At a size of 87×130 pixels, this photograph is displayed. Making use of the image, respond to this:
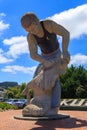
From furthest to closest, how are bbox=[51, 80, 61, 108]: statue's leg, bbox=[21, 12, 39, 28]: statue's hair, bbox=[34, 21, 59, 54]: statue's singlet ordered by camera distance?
bbox=[34, 21, 59, 54]: statue's singlet, bbox=[51, 80, 61, 108]: statue's leg, bbox=[21, 12, 39, 28]: statue's hair

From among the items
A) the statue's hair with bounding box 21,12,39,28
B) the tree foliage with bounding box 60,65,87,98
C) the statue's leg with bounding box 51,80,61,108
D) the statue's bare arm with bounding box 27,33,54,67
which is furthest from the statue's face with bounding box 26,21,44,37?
the tree foliage with bounding box 60,65,87,98

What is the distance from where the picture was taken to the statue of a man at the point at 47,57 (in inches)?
496

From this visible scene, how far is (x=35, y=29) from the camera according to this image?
12.6 m

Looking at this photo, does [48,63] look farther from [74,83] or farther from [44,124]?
[74,83]

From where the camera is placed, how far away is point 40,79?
12.8m

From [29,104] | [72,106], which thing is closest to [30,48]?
[29,104]

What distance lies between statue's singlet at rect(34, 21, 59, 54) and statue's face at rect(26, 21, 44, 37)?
0.30 m

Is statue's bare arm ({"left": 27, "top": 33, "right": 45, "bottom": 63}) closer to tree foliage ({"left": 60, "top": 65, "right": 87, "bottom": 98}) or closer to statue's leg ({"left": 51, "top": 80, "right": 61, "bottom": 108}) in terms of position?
statue's leg ({"left": 51, "top": 80, "right": 61, "bottom": 108})

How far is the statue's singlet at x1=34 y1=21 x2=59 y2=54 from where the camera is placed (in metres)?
13.1

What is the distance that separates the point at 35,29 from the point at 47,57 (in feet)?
3.92

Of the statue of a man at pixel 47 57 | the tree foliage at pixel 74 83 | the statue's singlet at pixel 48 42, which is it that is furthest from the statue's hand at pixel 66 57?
the tree foliage at pixel 74 83

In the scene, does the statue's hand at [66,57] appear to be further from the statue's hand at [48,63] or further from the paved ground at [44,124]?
the paved ground at [44,124]

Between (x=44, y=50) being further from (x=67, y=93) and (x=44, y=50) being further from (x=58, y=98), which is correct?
(x=67, y=93)

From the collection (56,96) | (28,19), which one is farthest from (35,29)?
(56,96)
